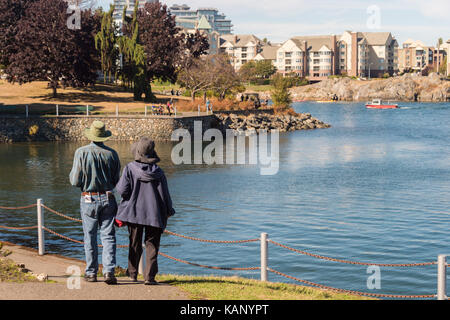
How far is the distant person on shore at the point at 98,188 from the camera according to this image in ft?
31.2

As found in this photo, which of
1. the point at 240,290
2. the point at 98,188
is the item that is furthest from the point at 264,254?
the point at 98,188

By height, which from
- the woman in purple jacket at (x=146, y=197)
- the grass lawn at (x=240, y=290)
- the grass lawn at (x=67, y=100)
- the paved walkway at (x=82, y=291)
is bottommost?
the grass lawn at (x=240, y=290)

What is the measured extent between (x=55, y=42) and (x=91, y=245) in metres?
52.1

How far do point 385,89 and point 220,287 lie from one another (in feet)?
550

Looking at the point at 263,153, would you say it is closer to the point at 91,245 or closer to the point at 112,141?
the point at 112,141

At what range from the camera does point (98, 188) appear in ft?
31.2

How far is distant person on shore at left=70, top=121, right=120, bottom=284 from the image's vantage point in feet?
31.2

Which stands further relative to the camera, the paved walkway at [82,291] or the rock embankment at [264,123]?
the rock embankment at [264,123]

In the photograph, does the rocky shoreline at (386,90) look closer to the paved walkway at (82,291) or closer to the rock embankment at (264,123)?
the rock embankment at (264,123)

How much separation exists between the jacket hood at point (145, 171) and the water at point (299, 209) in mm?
6837

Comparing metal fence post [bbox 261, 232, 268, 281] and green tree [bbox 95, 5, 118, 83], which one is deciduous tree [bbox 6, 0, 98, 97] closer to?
green tree [bbox 95, 5, 118, 83]

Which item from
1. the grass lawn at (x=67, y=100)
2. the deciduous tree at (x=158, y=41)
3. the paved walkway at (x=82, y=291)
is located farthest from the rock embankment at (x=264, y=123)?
the paved walkway at (x=82, y=291)

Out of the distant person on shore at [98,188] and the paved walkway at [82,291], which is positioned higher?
the distant person on shore at [98,188]

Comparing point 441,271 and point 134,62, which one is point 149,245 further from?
point 134,62
